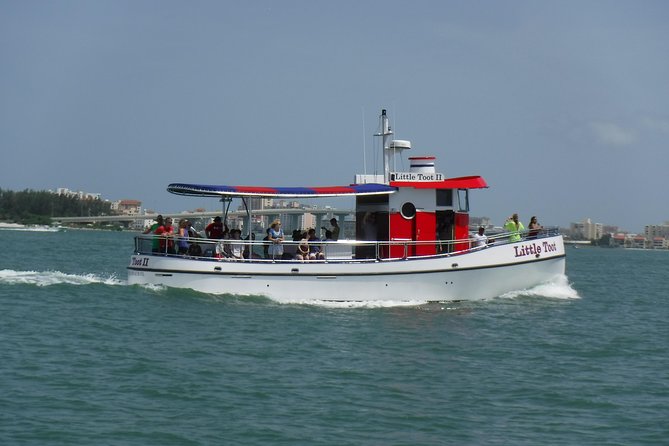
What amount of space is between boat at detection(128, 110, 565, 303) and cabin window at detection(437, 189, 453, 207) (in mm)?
26

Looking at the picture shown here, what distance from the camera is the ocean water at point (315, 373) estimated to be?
1202cm

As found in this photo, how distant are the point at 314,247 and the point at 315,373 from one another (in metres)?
8.70

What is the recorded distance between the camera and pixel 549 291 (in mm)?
26578

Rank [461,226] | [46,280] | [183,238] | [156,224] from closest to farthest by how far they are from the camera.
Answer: [183,238], [156,224], [461,226], [46,280]

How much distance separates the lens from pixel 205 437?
37.7 ft

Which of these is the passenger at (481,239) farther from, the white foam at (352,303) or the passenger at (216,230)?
the passenger at (216,230)

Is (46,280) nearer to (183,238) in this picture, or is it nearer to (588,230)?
(183,238)

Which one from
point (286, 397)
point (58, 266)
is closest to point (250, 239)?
point (286, 397)

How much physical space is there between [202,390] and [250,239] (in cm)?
952

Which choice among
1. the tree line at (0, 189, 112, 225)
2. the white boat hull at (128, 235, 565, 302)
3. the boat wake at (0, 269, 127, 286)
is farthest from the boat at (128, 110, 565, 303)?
the tree line at (0, 189, 112, 225)

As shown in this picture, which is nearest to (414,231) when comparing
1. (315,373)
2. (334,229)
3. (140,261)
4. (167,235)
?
(334,229)

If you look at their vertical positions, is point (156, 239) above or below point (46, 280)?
above

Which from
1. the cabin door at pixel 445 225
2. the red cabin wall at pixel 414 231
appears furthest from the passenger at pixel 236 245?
the cabin door at pixel 445 225

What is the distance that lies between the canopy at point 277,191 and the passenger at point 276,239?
951 mm
